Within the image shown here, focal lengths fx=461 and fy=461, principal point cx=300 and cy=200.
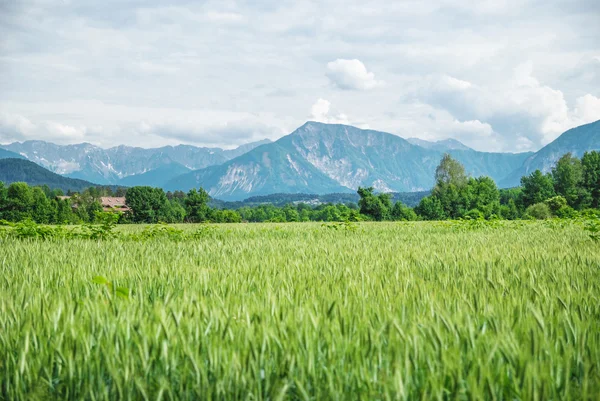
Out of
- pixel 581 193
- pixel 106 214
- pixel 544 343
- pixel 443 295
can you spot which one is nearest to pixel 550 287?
pixel 443 295

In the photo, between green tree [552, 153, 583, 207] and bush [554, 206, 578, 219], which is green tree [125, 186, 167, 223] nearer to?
bush [554, 206, 578, 219]

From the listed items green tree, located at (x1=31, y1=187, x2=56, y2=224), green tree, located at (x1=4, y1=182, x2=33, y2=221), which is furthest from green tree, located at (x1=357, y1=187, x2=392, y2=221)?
green tree, located at (x1=4, y1=182, x2=33, y2=221)

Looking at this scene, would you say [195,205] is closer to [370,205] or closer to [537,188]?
[370,205]

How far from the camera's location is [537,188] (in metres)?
97.9

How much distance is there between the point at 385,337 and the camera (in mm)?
2352

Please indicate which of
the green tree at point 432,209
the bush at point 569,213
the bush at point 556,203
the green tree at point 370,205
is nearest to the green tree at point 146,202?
the green tree at point 370,205

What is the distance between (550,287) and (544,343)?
76.7 inches

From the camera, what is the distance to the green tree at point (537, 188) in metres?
95.8

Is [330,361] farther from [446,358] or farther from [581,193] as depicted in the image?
[581,193]

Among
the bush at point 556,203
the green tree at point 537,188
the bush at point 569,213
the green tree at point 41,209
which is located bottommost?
the green tree at point 41,209

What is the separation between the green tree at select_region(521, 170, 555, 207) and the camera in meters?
95.8

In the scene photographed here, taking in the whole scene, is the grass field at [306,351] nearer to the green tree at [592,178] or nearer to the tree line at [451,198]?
the tree line at [451,198]

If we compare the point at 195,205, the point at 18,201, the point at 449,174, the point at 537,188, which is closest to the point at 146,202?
the point at 195,205

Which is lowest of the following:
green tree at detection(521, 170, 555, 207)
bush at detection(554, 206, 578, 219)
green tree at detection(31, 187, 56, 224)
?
green tree at detection(31, 187, 56, 224)
